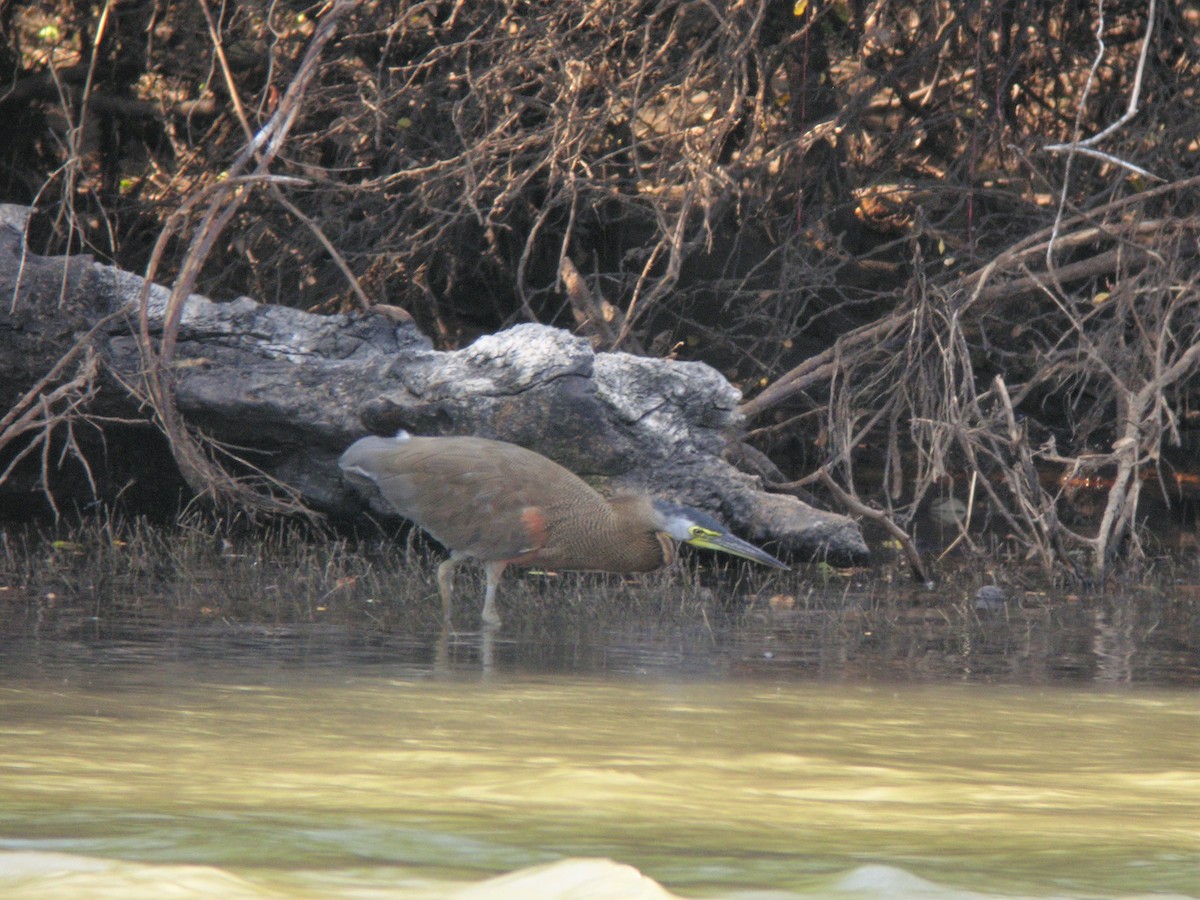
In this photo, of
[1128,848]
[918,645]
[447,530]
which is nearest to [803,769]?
[1128,848]

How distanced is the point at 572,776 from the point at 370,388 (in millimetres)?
5391

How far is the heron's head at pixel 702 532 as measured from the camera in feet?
24.4

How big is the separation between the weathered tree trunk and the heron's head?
132 centimetres

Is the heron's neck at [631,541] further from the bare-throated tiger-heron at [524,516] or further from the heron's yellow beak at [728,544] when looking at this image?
the heron's yellow beak at [728,544]

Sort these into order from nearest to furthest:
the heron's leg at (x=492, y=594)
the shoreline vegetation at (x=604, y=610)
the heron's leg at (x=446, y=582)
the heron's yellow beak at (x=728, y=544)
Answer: the shoreline vegetation at (x=604, y=610) < the heron's leg at (x=492, y=594) < the heron's leg at (x=446, y=582) < the heron's yellow beak at (x=728, y=544)

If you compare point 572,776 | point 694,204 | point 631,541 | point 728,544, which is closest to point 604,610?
point 631,541

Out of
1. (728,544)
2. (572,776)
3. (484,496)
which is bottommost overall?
(572,776)

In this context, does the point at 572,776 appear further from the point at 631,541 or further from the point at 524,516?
the point at 631,541

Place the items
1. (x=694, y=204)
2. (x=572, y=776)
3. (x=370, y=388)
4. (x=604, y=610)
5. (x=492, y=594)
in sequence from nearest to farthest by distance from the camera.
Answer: (x=572, y=776), (x=492, y=594), (x=604, y=610), (x=370, y=388), (x=694, y=204)

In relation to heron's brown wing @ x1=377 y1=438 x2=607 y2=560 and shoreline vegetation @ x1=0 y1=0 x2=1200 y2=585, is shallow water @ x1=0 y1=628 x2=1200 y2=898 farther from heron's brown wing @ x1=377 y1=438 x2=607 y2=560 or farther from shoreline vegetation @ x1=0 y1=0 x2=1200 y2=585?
shoreline vegetation @ x1=0 y1=0 x2=1200 y2=585

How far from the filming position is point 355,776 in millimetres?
3844

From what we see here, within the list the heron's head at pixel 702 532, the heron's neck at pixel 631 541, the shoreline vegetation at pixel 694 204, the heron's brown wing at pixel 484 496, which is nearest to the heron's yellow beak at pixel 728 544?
the heron's head at pixel 702 532

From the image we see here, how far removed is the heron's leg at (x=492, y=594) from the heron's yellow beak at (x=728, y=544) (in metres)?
0.86

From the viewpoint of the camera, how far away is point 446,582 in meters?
7.49
